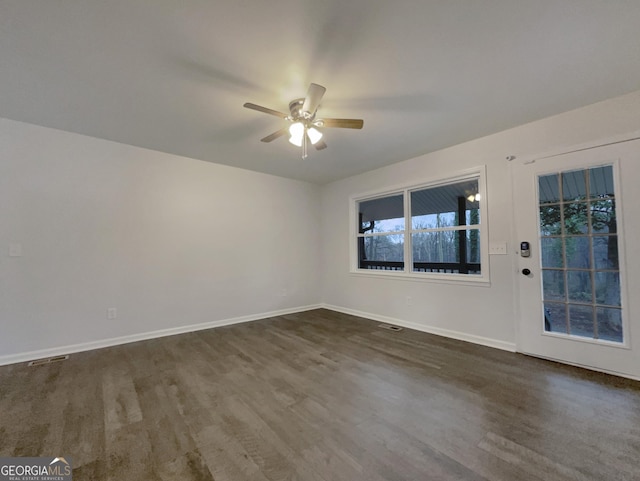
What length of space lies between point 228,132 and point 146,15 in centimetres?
152

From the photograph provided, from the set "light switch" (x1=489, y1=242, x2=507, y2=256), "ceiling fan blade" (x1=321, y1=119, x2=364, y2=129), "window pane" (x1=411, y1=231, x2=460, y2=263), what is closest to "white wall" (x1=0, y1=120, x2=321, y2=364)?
Answer: "window pane" (x1=411, y1=231, x2=460, y2=263)

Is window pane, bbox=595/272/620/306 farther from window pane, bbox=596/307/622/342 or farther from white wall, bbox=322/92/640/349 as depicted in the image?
white wall, bbox=322/92/640/349

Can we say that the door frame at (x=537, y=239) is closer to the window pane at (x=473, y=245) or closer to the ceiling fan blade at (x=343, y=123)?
the window pane at (x=473, y=245)

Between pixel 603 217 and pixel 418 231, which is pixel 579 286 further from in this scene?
pixel 418 231

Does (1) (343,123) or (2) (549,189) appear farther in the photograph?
(2) (549,189)

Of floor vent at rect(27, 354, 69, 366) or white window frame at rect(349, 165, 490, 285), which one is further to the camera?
white window frame at rect(349, 165, 490, 285)

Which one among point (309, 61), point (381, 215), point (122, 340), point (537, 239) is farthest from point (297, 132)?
point (122, 340)

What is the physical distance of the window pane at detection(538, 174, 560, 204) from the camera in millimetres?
2756

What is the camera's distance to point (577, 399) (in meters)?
2.01

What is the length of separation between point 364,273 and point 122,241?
3.61 metres

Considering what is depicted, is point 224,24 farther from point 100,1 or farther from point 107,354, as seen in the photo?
point 107,354

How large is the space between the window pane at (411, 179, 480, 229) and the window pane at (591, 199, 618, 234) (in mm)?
1045

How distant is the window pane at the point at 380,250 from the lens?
14.4 feet

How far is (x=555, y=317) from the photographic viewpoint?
2738 millimetres
